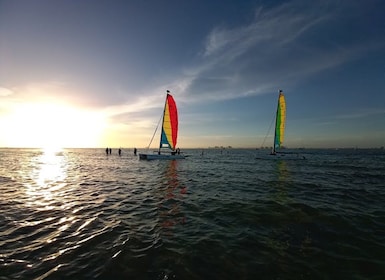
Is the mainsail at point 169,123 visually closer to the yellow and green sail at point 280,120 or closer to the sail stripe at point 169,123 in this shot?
the sail stripe at point 169,123

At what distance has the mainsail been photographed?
157 ft

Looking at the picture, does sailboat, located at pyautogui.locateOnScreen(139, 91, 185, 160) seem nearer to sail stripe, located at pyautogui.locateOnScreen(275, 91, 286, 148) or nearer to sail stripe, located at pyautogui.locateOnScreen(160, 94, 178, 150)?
sail stripe, located at pyautogui.locateOnScreen(160, 94, 178, 150)

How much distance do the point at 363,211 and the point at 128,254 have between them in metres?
11.5

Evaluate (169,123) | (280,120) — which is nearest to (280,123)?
(280,120)

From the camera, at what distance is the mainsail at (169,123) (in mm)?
47812

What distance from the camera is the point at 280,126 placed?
50.1 meters

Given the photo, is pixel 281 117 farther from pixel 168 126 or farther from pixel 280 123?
pixel 168 126

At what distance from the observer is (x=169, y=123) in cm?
4859

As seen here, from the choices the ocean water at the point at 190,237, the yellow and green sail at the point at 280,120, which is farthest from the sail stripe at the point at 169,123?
the ocean water at the point at 190,237

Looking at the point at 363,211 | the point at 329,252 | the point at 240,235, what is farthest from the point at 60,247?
the point at 363,211

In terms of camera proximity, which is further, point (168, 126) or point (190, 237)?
point (168, 126)

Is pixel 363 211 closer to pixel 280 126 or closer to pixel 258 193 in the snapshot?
pixel 258 193

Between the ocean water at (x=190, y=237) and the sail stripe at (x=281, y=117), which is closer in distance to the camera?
the ocean water at (x=190, y=237)

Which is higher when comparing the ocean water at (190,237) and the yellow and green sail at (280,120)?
the yellow and green sail at (280,120)
